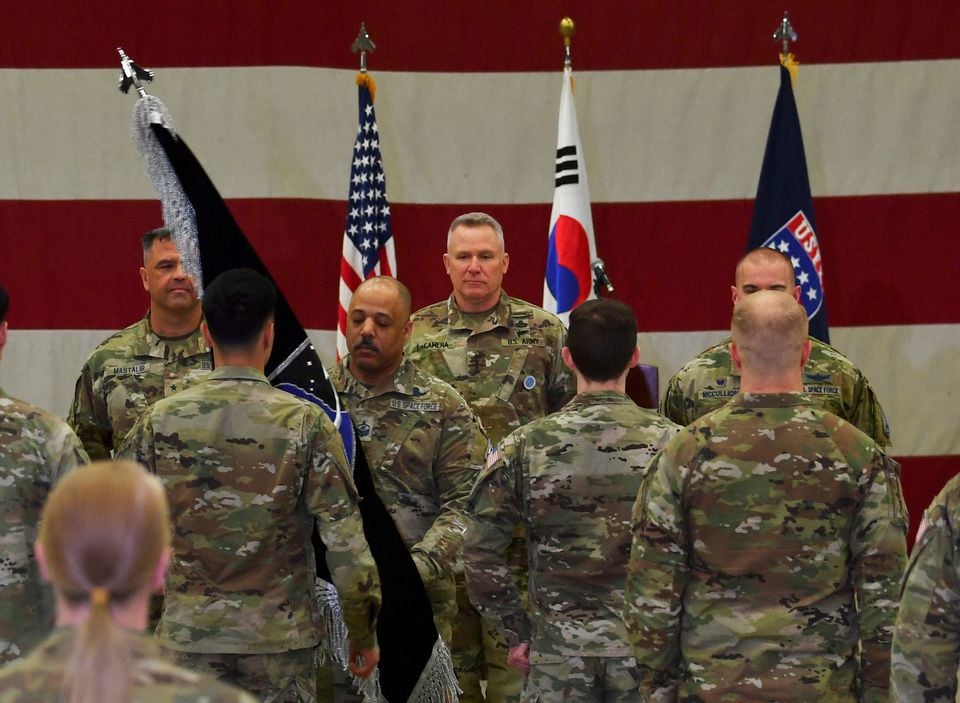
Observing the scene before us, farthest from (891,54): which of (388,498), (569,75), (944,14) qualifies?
(388,498)

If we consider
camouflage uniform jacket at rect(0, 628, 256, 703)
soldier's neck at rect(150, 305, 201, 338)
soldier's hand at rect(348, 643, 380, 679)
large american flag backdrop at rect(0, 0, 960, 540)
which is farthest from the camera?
large american flag backdrop at rect(0, 0, 960, 540)

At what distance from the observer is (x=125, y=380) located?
4.36m

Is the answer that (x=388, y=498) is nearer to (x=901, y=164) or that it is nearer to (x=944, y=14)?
(x=901, y=164)

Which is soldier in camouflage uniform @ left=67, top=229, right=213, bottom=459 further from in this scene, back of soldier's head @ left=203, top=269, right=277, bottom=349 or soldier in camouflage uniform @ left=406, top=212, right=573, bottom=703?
back of soldier's head @ left=203, top=269, right=277, bottom=349

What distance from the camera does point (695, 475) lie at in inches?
107

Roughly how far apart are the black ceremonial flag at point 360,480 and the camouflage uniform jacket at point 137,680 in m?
2.02

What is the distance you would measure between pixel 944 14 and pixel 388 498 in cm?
314

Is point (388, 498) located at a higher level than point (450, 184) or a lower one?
lower

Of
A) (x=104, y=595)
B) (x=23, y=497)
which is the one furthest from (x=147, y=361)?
(x=104, y=595)

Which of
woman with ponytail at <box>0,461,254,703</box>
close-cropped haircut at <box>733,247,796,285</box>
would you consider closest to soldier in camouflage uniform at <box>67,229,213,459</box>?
close-cropped haircut at <box>733,247,796,285</box>

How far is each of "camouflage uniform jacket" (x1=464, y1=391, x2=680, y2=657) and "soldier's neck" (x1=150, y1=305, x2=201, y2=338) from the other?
62.5 inches

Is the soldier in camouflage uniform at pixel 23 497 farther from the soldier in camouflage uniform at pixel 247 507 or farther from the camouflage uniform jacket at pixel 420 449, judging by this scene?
the camouflage uniform jacket at pixel 420 449

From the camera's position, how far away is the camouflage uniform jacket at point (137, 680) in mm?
1415

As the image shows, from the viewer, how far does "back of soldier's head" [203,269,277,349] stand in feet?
10.2
